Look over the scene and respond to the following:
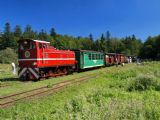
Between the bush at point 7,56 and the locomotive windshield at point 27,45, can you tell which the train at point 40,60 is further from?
the bush at point 7,56

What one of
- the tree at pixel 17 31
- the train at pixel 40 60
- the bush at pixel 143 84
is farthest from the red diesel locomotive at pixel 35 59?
the tree at pixel 17 31

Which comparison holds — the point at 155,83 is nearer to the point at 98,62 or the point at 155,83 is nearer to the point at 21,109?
the point at 21,109

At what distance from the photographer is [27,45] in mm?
26234

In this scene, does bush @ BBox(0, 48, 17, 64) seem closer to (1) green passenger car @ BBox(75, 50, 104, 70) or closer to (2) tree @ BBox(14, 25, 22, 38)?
(1) green passenger car @ BBox(75, 50, 104, 70)

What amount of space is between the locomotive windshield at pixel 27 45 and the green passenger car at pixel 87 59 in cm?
1285

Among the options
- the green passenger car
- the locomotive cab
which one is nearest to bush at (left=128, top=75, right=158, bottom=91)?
the locomotive cab

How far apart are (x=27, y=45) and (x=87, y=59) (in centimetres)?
1662

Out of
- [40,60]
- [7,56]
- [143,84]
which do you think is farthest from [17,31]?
[143,84]

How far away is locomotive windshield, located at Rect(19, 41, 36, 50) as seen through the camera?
1021 inches

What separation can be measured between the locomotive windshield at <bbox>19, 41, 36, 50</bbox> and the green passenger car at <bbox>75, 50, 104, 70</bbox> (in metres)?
12.8

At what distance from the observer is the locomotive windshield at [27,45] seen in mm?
25922

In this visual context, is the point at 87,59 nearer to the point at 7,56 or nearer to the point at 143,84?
the point at 143,84

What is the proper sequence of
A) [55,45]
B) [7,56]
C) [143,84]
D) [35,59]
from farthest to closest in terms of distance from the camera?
[55,45] < [7,56] < [35,59] < [143,84]

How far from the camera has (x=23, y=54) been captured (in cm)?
2620
